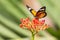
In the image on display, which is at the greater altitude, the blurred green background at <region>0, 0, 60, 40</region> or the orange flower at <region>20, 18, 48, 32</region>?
the blurred green background at <region>0, 0, 60, 40</region>

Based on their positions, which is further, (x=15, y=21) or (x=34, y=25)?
(x=15, y=21)

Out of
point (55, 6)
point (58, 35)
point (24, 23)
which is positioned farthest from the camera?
point (55, 6)

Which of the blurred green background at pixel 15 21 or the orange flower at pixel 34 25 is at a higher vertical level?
the blurred green background at pixel 15 21

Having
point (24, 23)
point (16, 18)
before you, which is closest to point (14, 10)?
point (16, 18)

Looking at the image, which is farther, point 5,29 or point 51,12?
point 51,12

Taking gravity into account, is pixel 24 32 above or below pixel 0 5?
below

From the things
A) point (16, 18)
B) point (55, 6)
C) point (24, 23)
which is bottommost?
point (24, 23)

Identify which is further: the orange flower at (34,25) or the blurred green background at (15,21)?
the blurred green background at (15,21)

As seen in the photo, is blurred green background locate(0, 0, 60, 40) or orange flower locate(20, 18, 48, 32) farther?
blurred green background locate(0, 0, 60, 40)

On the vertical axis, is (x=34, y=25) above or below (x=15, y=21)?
below

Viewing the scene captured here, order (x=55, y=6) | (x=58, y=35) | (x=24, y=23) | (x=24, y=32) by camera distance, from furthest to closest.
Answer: (x=55, y=6)
(x=24, y=32)
(x=58, y=35)
(x=24, y=23)

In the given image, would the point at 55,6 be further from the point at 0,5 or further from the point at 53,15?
the point at 0,5
